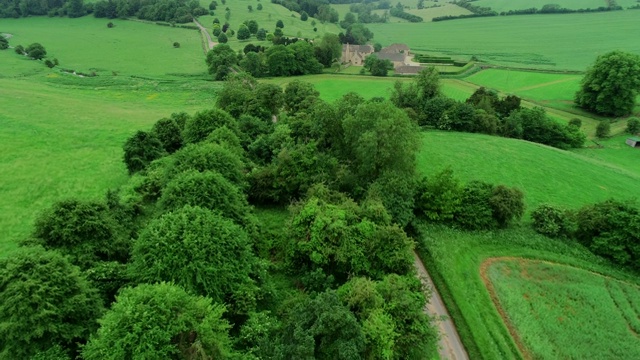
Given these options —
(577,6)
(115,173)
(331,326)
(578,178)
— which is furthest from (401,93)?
(577,6)

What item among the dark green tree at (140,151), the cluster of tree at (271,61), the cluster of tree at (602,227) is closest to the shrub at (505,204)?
the cluster of tree at (602,227)

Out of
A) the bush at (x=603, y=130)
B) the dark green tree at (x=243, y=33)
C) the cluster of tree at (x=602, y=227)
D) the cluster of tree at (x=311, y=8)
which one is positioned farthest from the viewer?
the cluster of tree at (x=311, y=8)

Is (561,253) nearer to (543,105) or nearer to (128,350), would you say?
(128,350)

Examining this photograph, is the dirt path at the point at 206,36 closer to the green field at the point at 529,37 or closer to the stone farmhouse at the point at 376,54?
the stone farmhouse at the point at 376,54

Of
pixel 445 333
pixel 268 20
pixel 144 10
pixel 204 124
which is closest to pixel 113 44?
pixel 144 10

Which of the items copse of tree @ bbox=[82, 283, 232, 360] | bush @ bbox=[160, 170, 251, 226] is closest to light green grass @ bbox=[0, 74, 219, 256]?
bush @ bbox=[160, 170, 251, 226]

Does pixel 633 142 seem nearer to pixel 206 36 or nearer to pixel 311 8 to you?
pixel 206 36

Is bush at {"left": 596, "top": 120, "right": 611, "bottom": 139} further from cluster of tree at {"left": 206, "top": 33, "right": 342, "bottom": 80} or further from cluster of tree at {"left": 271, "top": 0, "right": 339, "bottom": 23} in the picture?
cluster of tree at {"left": 271, "top": 0, "right": 339, "bottom": 23}
